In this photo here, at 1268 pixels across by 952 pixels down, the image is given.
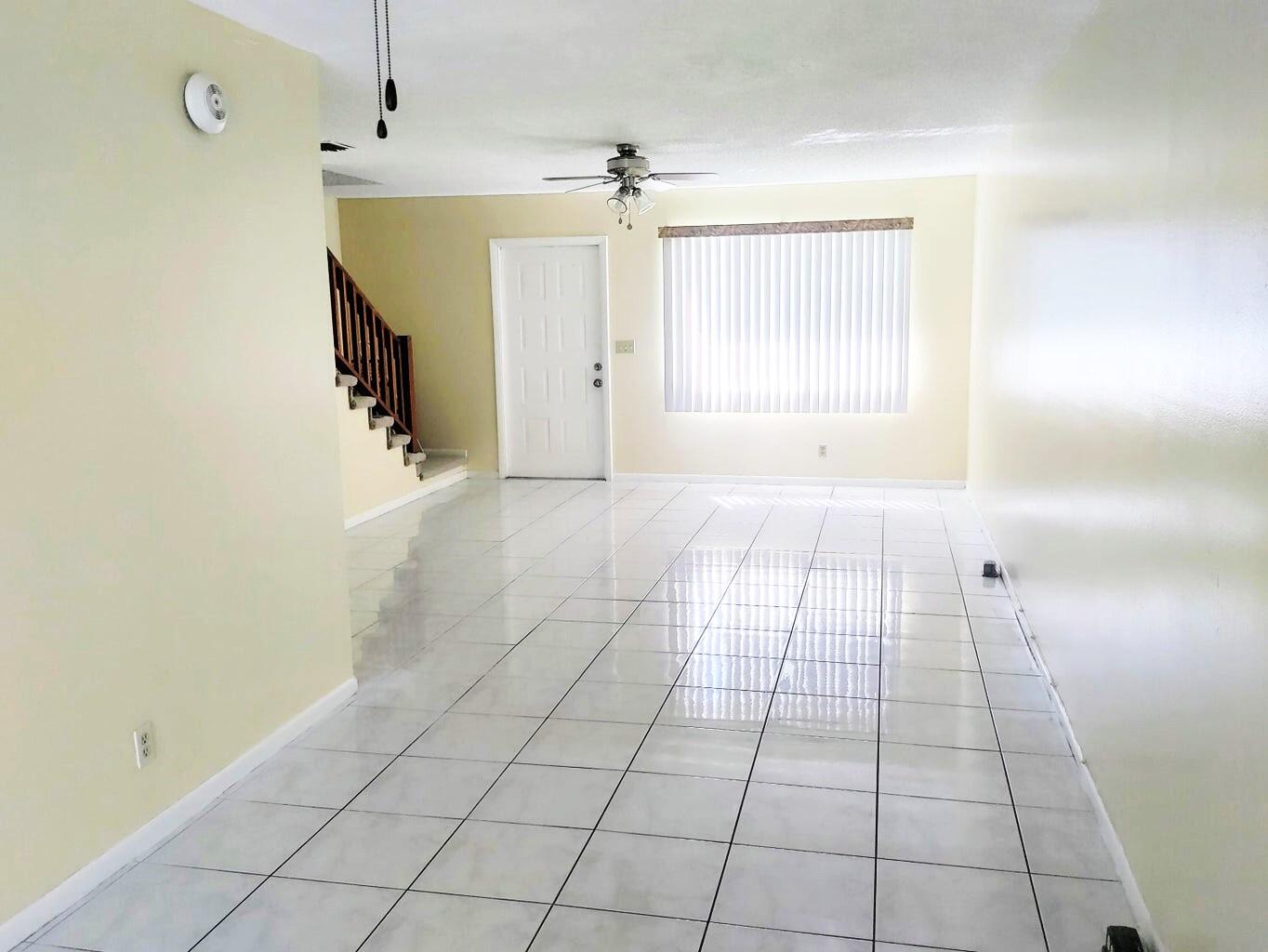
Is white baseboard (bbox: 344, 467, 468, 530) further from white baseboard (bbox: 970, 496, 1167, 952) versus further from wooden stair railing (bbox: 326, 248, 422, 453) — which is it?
white baseboard (bbox: 970, 496, 1167, 952)

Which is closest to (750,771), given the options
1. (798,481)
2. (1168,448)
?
(1168,448)

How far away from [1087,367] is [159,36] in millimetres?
2860

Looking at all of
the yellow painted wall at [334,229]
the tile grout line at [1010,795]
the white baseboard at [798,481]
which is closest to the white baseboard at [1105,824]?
the tile grout line at [1010,795]

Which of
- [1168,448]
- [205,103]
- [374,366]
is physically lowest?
[1168,448]

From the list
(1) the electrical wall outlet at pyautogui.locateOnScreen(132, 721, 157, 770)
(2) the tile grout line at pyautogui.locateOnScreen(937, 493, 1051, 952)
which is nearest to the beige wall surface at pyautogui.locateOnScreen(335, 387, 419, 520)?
(1) the electrical wall outlet at pyautogui.locateOnScreen(132, 721, 157, 770)

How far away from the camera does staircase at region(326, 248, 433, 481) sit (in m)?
7.13

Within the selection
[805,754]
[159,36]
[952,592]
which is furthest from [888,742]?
[159,36]

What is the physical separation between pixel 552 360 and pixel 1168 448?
6.86m

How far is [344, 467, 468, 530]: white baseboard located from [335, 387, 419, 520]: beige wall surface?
0.03 metres

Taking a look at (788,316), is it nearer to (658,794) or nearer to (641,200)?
(641,200)

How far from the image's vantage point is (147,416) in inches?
106

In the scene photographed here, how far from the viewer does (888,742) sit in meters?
3.25

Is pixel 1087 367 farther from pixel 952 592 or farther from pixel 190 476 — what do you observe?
pixel 190 476

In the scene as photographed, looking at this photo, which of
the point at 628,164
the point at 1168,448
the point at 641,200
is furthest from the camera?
the point at 641,200
